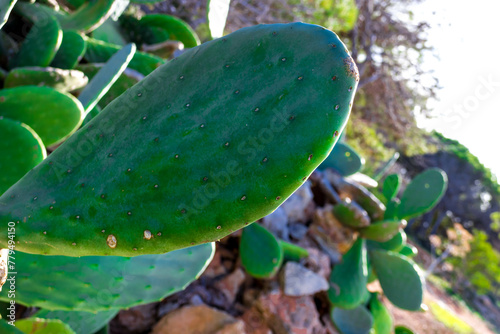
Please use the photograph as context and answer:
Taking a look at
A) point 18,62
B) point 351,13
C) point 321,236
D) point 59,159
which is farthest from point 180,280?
point 351,13

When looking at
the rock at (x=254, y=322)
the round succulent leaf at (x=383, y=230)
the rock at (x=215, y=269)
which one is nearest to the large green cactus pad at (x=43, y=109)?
the rock at (x=215, y=269)

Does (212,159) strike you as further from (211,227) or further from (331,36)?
(331,36)

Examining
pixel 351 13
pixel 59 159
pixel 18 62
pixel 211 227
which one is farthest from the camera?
pixel 351 13

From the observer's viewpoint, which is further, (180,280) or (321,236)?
(321,236)

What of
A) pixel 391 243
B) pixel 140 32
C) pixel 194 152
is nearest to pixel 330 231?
pixel 391 243

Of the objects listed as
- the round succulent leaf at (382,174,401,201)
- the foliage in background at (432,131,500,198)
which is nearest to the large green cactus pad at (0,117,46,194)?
the round succulent leaf at (382,174,401,201)

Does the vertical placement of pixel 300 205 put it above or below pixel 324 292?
above

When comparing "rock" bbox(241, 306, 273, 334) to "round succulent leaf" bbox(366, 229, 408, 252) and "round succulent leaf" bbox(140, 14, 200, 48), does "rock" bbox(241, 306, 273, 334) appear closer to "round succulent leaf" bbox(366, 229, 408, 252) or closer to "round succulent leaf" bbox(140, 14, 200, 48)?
"round succulent leaf" bbox(366, 229, 408, 252)

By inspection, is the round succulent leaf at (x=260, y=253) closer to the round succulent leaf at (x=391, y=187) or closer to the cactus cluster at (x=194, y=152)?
the round succulent leaf at (x=391, y=187)
